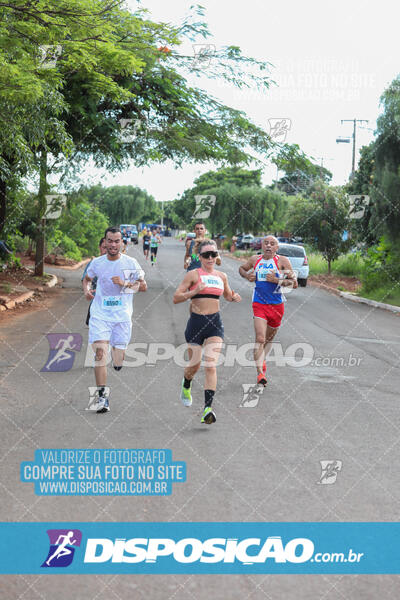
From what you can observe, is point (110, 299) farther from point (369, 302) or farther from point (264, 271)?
point (369, 302)

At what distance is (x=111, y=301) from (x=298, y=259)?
20927 millimetres

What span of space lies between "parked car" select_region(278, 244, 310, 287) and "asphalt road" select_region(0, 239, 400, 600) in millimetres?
15306

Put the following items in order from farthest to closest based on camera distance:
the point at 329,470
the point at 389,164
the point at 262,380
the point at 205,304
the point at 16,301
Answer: the point at 389,164 < the point at 16,301 < the point at 262,380 < the point at 205,304 < the point at 329,470

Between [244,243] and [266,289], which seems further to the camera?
[244,243]

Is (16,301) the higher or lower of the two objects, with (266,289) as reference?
lower

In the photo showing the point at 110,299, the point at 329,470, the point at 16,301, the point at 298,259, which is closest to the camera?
the point at 329,470

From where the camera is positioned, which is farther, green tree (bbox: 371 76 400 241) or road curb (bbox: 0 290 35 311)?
green tree (bbox: 371 76 400 241)

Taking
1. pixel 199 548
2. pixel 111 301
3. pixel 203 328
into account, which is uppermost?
pixel 111 301

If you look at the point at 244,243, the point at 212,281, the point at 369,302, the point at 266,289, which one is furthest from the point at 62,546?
the point at 244,243

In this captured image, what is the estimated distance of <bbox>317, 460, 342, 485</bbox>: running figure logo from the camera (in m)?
5.40

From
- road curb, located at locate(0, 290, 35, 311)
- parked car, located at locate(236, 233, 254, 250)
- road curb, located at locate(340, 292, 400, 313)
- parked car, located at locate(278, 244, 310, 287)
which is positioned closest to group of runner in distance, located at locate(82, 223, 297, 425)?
road curb, located at locate(0, 290, 35, 311)

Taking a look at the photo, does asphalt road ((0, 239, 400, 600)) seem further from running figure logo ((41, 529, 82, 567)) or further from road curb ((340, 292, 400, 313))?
road curb ((340, 292, 400, 313))

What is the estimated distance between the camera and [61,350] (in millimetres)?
11383

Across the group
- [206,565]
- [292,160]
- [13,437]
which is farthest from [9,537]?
[292,160]
